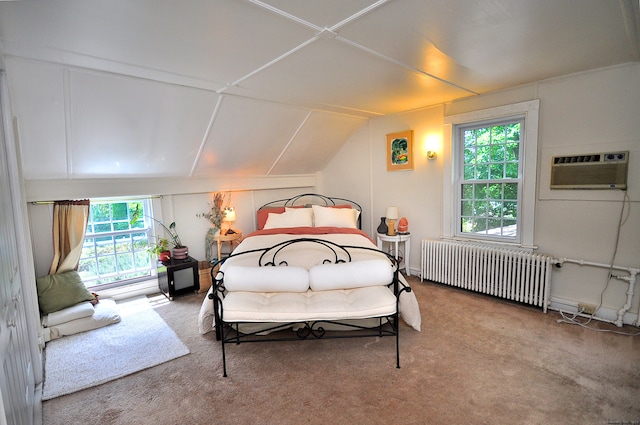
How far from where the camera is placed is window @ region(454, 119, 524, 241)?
346 centimetres

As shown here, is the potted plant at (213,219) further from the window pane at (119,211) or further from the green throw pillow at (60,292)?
the green throw pillow at (60,292)

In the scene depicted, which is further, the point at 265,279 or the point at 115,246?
the point at 115,246

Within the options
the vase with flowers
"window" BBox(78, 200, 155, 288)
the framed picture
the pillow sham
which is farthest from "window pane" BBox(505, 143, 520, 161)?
"window" BBox(78, 200, 155, 288)

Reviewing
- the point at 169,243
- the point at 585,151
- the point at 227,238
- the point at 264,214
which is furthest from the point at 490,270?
the point at 169,243

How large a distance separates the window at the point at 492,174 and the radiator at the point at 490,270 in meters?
0.22

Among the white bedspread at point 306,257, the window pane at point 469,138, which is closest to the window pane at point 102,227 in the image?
the white bedspread at point 306,257

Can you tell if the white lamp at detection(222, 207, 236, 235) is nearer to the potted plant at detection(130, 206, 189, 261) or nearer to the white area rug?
the potted plant at detection(130, 206, 189, 261)

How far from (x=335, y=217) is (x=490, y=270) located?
1.99 m

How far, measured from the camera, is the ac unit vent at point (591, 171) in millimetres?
2727

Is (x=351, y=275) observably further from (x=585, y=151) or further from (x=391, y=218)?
(x=585, y=151)

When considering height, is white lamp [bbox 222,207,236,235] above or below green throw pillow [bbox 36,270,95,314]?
above

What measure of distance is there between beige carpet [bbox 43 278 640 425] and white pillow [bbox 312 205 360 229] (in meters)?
1.78

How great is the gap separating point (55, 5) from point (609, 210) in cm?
432

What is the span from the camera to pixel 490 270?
11.3 feet
